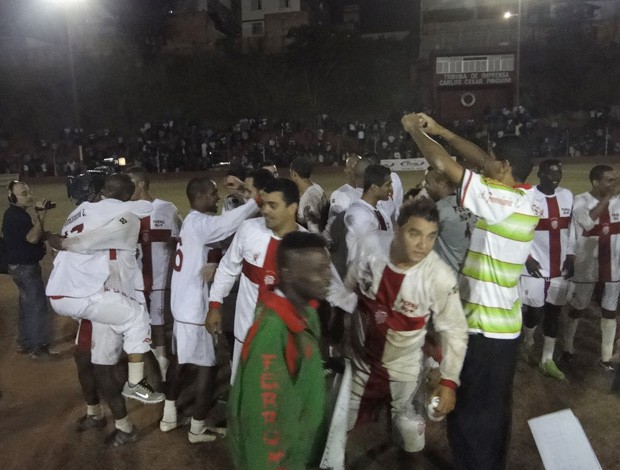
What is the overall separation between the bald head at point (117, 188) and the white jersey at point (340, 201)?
2.35m

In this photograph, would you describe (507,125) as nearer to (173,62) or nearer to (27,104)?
(173,62)

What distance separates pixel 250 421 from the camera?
2.20 m

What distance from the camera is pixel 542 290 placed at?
6.05 meters

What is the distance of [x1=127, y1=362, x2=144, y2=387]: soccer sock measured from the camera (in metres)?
5.09

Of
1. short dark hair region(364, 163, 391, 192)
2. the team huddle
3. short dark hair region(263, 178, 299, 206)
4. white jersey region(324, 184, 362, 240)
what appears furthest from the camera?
white jersey region(324, 184, 362, 240)

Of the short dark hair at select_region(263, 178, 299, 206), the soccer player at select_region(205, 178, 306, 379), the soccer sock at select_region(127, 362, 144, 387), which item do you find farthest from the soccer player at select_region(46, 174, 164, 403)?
the short dark hair at select_region(263, 178, 299, 206)

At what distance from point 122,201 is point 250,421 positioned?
323 centimetres

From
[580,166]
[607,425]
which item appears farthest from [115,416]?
[580,166]

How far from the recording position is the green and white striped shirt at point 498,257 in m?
3.26

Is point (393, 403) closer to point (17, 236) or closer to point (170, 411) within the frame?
point (170, 411)

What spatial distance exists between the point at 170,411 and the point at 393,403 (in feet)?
7.34

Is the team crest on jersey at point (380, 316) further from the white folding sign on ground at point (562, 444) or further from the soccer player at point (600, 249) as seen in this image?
the soccer player at point (600, 249)

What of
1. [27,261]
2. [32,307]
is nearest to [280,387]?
[27,261]

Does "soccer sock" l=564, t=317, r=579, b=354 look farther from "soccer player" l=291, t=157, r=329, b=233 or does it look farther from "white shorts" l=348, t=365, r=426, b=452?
"white shorts" l=348, t=365, r=426, b=452
